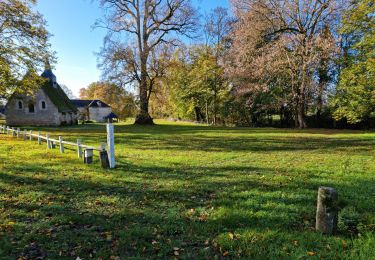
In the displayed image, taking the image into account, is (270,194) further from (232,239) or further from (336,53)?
(336,53)

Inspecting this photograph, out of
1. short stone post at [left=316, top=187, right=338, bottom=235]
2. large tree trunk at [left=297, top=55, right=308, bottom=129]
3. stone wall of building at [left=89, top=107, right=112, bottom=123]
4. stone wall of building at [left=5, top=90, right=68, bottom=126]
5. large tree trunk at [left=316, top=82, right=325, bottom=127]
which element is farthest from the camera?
stone wall of building at [left=89, top=107, right=112, bottom=123]

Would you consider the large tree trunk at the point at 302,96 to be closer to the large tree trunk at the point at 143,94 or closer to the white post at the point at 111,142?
the large tree trunk at the point at 143,94

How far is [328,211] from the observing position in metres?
4.16

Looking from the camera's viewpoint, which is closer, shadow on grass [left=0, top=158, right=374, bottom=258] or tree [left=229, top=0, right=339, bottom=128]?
shadow on grass [left=0, top=158, right=374, bottom=258]

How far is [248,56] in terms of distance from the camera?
2723 centimetres

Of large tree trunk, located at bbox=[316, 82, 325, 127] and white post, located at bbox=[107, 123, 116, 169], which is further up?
large tree trunk, located at bbox=[316, 82, 325, 127]

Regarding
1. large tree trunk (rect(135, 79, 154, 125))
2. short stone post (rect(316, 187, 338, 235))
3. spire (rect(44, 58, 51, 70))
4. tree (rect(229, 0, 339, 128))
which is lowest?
short stone post (rect(316, 187, 338, 235))

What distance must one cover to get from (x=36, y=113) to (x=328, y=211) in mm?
40573

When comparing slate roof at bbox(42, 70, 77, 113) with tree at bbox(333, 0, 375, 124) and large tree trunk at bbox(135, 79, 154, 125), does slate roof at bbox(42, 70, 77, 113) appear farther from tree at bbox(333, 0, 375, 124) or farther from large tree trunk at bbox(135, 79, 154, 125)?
tree at bbox(333, 0, 375, 124)

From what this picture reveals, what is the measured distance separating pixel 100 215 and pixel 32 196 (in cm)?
215

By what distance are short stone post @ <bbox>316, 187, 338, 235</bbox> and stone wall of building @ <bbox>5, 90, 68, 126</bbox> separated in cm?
3901

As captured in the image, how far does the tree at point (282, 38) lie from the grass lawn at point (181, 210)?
59.2 feet

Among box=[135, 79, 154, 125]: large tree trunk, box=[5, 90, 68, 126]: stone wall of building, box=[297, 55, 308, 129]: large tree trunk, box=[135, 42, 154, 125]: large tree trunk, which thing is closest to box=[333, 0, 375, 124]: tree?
box=[297, 55, 308, 129]: large tree trunk

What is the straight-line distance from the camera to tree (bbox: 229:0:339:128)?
25531mm
